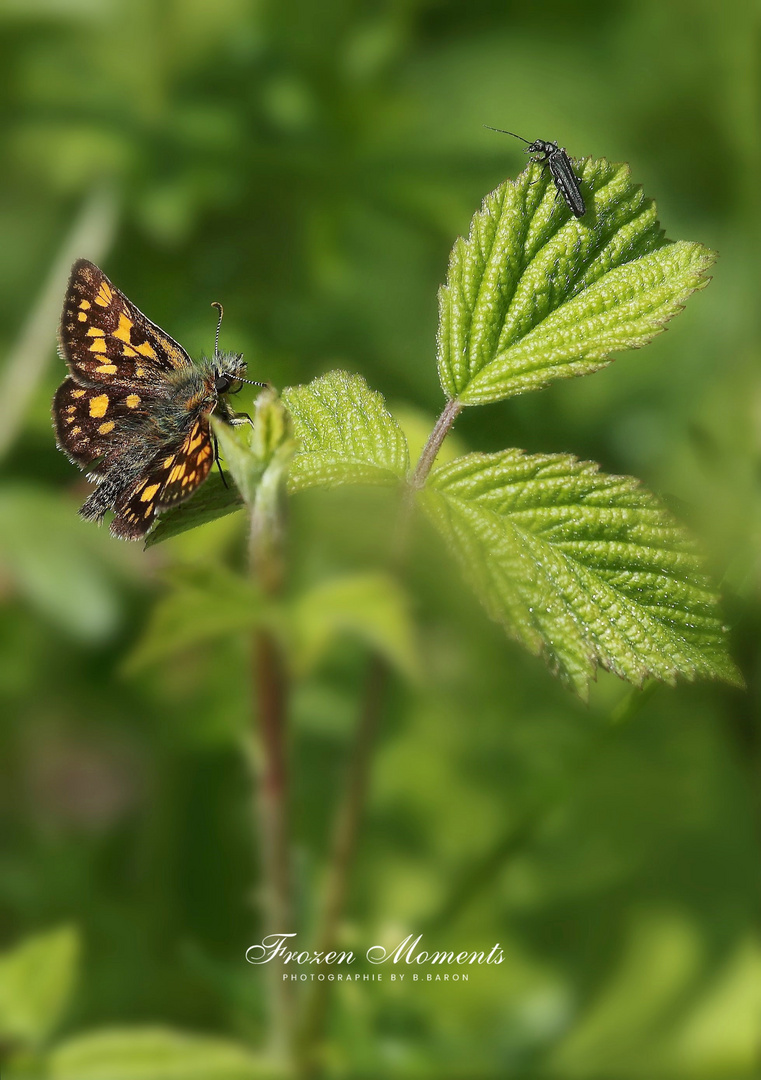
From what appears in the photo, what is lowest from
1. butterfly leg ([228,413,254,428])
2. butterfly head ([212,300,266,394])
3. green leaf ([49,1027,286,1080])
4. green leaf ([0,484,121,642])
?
green leaf ([49,1027,286,1080])

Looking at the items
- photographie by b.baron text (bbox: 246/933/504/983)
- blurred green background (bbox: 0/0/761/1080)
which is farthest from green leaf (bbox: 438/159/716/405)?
photographie by b.baron text (bbox: 246/933/504/983)

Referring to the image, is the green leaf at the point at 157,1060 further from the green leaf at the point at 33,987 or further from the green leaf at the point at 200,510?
the green leaf at the point at 200,510

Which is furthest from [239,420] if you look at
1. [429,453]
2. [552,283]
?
[552,283]

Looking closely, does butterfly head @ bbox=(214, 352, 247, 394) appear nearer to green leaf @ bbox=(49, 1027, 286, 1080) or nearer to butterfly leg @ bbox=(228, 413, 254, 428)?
butterfly leg @ bbox=(228, 413, 254, 428)

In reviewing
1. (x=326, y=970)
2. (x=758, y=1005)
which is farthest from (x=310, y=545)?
(x=758, y=1005)

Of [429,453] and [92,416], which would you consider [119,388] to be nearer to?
[92,416]
